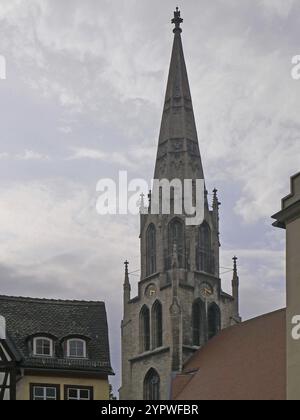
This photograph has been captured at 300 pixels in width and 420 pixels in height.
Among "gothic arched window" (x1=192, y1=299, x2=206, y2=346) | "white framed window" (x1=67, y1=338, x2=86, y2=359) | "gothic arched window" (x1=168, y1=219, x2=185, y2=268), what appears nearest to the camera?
"white framed window" (x1=67, y1=338, x2=86, y2=359)

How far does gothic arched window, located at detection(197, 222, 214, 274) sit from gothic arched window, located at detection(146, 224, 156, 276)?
331 cm

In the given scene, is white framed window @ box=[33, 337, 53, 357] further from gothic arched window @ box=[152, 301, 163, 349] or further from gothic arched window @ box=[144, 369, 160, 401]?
gothic arched window @ box=[152, 301, 163, 349]

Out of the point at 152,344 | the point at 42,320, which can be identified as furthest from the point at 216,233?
the point at 42,320

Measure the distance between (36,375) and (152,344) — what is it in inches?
1293

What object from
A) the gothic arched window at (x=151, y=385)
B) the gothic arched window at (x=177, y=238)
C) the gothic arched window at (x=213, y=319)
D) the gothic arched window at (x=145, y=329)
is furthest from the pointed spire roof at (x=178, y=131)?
the gothic arched window at (x=151, y=385)

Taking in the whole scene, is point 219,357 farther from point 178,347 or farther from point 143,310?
point 143,310

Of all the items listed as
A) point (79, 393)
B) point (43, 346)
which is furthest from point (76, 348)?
point (79, 393)

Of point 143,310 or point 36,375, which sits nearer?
point 36,375

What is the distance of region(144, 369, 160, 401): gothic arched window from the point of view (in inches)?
2837

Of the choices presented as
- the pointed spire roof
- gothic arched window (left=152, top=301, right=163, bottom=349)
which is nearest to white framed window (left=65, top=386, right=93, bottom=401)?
gothic arched window (left=152, top=301, right=163, bottom=349)

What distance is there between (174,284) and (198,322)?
3.36 m

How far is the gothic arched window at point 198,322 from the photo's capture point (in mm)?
72625
